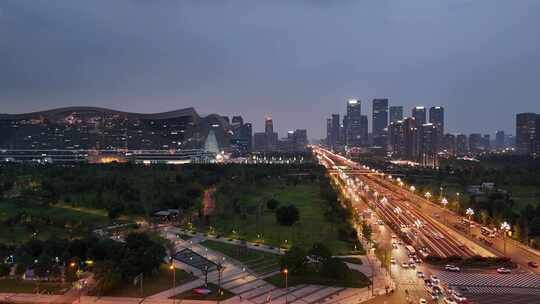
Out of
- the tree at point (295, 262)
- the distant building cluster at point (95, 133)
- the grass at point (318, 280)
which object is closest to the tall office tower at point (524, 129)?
the distant building cluster at point (95, 133)

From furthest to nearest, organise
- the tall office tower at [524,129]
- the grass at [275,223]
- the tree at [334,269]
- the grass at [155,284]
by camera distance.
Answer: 1. the tall office tower at [524,129]
2. the grass at [275,223]
3. the tree at [334,269]
4. the grass at [155,284]

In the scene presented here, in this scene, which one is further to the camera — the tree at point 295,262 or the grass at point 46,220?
the grass at point 46,220

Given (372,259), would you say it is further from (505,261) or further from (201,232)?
(201,232)

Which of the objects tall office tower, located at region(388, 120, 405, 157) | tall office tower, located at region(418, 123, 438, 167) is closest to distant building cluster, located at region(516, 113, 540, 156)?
tall office tower, located at region(418, 123, 438, 167)

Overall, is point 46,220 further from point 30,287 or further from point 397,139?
point 397,139

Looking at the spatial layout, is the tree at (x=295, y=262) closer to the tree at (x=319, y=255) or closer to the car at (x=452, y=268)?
the tree at (x=319, y=255)

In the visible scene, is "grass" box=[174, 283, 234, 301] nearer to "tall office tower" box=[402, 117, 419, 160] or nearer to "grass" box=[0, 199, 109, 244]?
"grass" box=[0, 199, 109, 244]

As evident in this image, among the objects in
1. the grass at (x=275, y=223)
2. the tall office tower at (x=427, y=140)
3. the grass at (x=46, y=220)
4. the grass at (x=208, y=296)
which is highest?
the tall office tower at (x=427, y=140)

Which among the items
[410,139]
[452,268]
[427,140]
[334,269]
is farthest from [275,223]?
[410,139]
